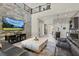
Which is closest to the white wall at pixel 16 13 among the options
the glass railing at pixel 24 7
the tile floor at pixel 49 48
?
the glass railing at pixel 24 7

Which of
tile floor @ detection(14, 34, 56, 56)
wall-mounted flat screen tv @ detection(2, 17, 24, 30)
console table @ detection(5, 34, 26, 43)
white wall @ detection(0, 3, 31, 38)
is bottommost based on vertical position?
tile floor @ detection(14, 34, 56, 56)

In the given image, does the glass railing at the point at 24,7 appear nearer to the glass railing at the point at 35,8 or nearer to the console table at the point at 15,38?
the glass railing at the point at 35,8

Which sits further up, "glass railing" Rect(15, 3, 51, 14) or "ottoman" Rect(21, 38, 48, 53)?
"glass railing" Rect(15, 3, 51, 14)

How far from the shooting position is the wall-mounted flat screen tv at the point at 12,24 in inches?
89.3

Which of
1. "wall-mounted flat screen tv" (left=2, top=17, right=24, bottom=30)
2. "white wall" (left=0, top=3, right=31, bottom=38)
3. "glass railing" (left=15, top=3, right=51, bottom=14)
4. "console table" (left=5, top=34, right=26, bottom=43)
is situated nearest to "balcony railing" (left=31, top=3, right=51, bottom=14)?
"glass railing" (left=15, top=3, right=51, bottom=14)

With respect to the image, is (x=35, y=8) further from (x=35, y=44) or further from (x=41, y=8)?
(x=35, y=44)

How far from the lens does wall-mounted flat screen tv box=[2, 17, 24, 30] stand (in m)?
2.27

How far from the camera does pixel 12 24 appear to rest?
2.34m

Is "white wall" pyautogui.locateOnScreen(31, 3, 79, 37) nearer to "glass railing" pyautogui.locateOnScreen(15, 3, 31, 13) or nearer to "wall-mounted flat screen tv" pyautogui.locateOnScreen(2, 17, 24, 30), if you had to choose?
"glass railing" pyautogui.locateOnScreen(15, 3, 31, 13)

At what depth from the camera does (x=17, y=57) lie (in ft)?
7.82

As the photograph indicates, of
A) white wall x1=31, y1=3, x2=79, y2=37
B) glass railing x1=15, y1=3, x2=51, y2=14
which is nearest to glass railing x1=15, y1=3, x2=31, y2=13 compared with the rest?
glass railing x1=15, y1=3, x2=51, y2=14

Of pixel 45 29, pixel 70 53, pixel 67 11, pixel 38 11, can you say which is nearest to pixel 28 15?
pixel 38 11

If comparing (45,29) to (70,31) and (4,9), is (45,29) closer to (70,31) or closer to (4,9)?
(70,31)

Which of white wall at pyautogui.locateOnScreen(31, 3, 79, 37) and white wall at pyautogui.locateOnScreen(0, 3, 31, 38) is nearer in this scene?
Result: white wall at pyautogui.locateOnScreen(0, 3, 31, 38)
